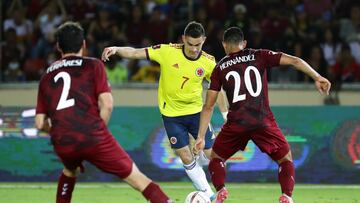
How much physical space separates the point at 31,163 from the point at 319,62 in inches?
228

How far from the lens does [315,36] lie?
57.4 ft

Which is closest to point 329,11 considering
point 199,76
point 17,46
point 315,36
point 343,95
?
point 315,36

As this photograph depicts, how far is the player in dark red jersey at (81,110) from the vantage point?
8.02 metres

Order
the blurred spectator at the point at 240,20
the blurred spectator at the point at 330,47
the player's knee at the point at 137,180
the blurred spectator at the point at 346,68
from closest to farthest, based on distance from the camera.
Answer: the player's knee at the point at 137,180, the blurred spectator at the point at 346,68, the blurred spectator at the point at 330,47, the blurred spectator at the point at 240,20

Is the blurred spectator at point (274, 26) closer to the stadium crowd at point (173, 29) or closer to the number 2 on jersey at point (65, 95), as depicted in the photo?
the stadium crowd at point (173, 29)

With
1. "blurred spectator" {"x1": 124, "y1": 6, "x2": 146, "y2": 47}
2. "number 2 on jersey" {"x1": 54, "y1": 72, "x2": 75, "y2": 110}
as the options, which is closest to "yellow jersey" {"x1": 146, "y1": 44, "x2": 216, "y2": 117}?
"number 2 on jersey" {"x1": 54, "y1": 72, "x2": 75, "y2": 110}

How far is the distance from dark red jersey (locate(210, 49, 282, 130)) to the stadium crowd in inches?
271

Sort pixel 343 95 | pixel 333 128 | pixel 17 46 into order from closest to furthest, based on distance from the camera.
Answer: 1. pixel 333 128
2. pixel 343 95
3. pixel 17 46

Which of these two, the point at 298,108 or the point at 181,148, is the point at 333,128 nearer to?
the point at 298,108

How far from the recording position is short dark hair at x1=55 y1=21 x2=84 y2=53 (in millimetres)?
8055

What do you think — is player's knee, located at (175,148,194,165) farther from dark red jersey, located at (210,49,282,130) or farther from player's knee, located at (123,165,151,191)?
player's knee, located at (123,165,151,191)

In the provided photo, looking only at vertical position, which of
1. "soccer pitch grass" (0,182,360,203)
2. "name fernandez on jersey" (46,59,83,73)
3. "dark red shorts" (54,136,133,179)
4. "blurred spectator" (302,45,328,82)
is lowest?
"soccer pitch grass" (0,182,360,203)

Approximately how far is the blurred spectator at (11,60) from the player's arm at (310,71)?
28.7ft

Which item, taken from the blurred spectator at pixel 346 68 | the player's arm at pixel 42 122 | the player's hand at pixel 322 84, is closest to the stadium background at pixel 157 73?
the blurred spectator at pixel 346 68
